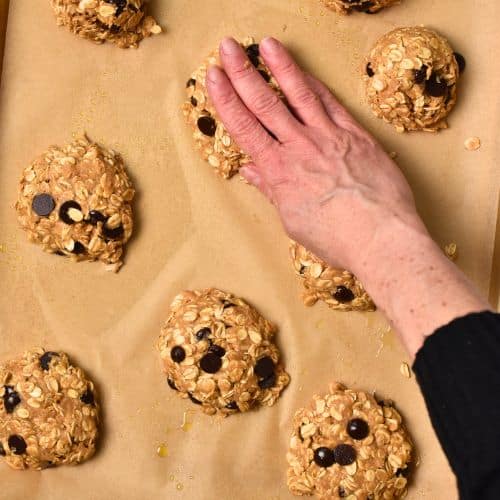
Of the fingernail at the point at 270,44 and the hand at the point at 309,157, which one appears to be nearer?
the hand at the point at 309,157

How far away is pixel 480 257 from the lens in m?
1.78

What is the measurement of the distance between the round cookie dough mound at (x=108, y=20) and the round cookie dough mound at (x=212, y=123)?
0.18 metres

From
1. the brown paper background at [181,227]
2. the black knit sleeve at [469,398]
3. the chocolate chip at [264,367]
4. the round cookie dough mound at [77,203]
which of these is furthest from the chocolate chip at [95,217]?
the black knit sleeve at [469,398]

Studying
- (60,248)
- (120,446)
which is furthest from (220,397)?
(60,248)

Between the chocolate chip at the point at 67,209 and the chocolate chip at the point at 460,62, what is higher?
the chocolate chip at the point at 460,62

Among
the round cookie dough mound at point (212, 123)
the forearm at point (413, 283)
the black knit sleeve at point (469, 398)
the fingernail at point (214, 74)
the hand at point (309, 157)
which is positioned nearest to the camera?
the black knit sleeve at point (469, 398)

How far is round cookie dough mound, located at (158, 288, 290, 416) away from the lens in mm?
1699

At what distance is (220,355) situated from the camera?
170 cm

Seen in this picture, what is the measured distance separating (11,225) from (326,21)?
100 cm

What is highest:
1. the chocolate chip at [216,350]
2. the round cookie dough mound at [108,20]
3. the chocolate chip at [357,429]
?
the round cookie dough mound at [108,20]

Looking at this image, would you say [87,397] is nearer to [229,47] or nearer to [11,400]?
[11,400]

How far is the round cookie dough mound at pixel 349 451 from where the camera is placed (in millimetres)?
1672

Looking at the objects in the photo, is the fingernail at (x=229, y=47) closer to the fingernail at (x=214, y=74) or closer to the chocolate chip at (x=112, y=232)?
the fingernail at (x=214, y=74)

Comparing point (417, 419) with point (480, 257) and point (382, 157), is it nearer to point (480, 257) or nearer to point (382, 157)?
point (480, 257)
